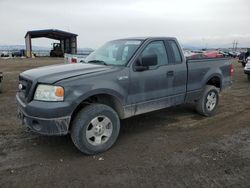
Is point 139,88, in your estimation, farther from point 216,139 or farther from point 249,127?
point 249,127

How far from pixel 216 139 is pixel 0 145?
3.81 metres

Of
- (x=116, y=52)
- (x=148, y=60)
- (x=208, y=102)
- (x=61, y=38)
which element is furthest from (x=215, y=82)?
(x=61, y=38)

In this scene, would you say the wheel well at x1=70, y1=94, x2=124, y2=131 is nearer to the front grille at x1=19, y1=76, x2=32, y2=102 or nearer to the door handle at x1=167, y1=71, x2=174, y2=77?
the front grille at x1=19, y1=76, x2=32, y2=102

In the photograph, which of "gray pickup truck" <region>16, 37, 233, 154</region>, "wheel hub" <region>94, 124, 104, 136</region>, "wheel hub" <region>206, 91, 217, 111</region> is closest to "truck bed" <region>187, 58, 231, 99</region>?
"gray pickup truck" <region>16, 37, 233, 154</region>

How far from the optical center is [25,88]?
4.55 metres

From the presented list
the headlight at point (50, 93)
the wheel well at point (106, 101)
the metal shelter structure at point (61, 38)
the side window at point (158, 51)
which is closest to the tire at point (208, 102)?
the side window at point (158, 51)

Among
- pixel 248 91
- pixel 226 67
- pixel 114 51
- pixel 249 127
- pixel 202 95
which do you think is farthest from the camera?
pixel 248 91

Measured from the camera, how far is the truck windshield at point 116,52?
5.18 m

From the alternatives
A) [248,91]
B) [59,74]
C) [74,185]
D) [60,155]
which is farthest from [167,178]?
[248,91]

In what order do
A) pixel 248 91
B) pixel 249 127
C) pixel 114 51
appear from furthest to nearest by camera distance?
pixel 248 91
pixel 249 127
pixel 114 51

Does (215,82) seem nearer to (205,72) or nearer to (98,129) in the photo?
(205,72)

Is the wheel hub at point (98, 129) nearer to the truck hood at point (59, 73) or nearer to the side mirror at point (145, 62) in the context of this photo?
the truck hood at point (59, 73)

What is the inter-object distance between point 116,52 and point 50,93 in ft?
6.08

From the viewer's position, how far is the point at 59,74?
4387 millimetres
